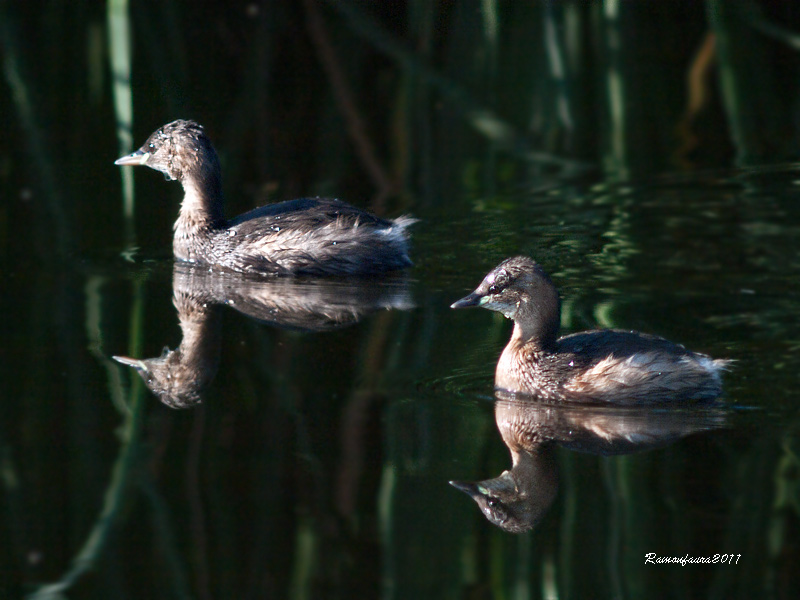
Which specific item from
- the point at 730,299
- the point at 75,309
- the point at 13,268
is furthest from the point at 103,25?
the point at 730,299

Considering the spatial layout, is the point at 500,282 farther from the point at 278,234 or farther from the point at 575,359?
the point at 278,234

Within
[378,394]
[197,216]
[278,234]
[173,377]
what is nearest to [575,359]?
[378,394]

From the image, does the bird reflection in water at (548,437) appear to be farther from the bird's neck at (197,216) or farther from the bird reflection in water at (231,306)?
the bird's neck at (197,216)

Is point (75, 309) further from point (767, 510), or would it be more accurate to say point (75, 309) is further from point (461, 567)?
point (767, 510)

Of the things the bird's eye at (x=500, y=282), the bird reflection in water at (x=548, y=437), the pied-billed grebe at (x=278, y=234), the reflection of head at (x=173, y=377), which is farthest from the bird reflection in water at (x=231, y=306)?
the bird reflection in water at (x=548, y=437)

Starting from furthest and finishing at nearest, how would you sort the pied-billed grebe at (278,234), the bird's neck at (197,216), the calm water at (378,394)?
the bird's neck at (197,216), the pied-billed grebe at (278,234), the calm water at (378,394)

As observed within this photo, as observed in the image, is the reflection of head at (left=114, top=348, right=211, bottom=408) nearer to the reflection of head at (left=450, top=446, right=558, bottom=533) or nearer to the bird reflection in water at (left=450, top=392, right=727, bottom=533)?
the bird reflection in water at (left=450, top=392, right=727, bottom=533)

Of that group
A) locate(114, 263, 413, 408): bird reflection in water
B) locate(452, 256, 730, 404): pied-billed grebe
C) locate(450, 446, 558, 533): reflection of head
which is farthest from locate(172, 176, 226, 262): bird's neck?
locate(450, 446, 558, 533): reflection of head

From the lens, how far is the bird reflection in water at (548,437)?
467 cm

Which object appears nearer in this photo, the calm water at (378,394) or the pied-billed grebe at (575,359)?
the calm water at (378,394)

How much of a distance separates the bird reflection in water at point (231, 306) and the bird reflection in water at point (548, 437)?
4.64ft

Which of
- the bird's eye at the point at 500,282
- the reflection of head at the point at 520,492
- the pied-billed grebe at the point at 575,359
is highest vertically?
the bird's eye at the point at 500,282

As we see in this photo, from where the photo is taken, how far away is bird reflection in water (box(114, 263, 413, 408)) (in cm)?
598

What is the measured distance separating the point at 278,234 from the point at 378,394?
90.5 inches
